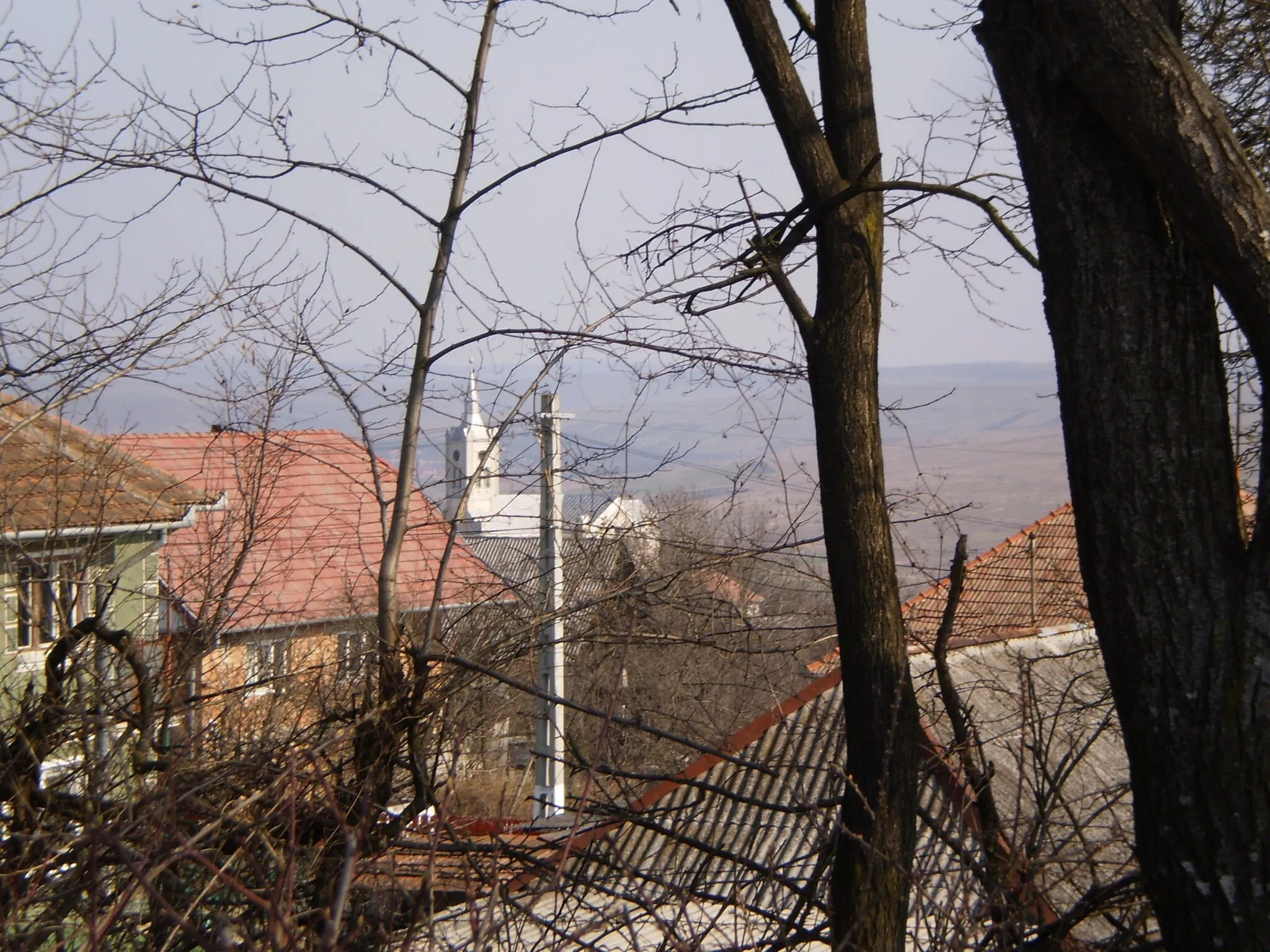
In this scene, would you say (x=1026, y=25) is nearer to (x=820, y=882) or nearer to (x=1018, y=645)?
(x=820, y=882)

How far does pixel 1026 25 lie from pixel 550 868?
8.99 ft

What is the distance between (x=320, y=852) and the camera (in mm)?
3520

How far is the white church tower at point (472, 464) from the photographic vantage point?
4590 mm

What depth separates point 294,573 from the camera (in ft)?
24.8

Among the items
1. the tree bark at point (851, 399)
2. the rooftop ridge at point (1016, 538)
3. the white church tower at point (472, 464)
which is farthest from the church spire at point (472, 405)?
the rooftop ridge at point (1016, 538)

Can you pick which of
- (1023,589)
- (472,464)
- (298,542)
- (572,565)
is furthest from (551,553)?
(1023,589)

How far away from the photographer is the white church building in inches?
182

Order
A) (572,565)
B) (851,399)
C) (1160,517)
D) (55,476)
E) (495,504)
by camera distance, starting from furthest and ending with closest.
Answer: (55,476), (572,565), (495,504), (851,399), (1160,517)

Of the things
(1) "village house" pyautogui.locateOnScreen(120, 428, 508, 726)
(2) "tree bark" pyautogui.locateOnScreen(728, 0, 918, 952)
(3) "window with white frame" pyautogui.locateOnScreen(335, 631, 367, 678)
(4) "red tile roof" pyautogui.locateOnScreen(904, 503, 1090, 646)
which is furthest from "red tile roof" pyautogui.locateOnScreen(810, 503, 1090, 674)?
(3) "window with white frame" pyautogui.locateOnScreen(335, 631, 367, 678)

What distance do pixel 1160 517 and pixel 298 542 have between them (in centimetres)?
559

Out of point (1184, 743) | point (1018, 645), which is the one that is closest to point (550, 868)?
point (1184, 743)

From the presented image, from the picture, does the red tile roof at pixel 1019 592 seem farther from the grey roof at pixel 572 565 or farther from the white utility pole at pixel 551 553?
the white utility pole at pixel 551 553

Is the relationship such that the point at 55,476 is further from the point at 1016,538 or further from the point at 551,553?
the point at 1016,538

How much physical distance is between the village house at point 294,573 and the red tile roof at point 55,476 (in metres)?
0.37
